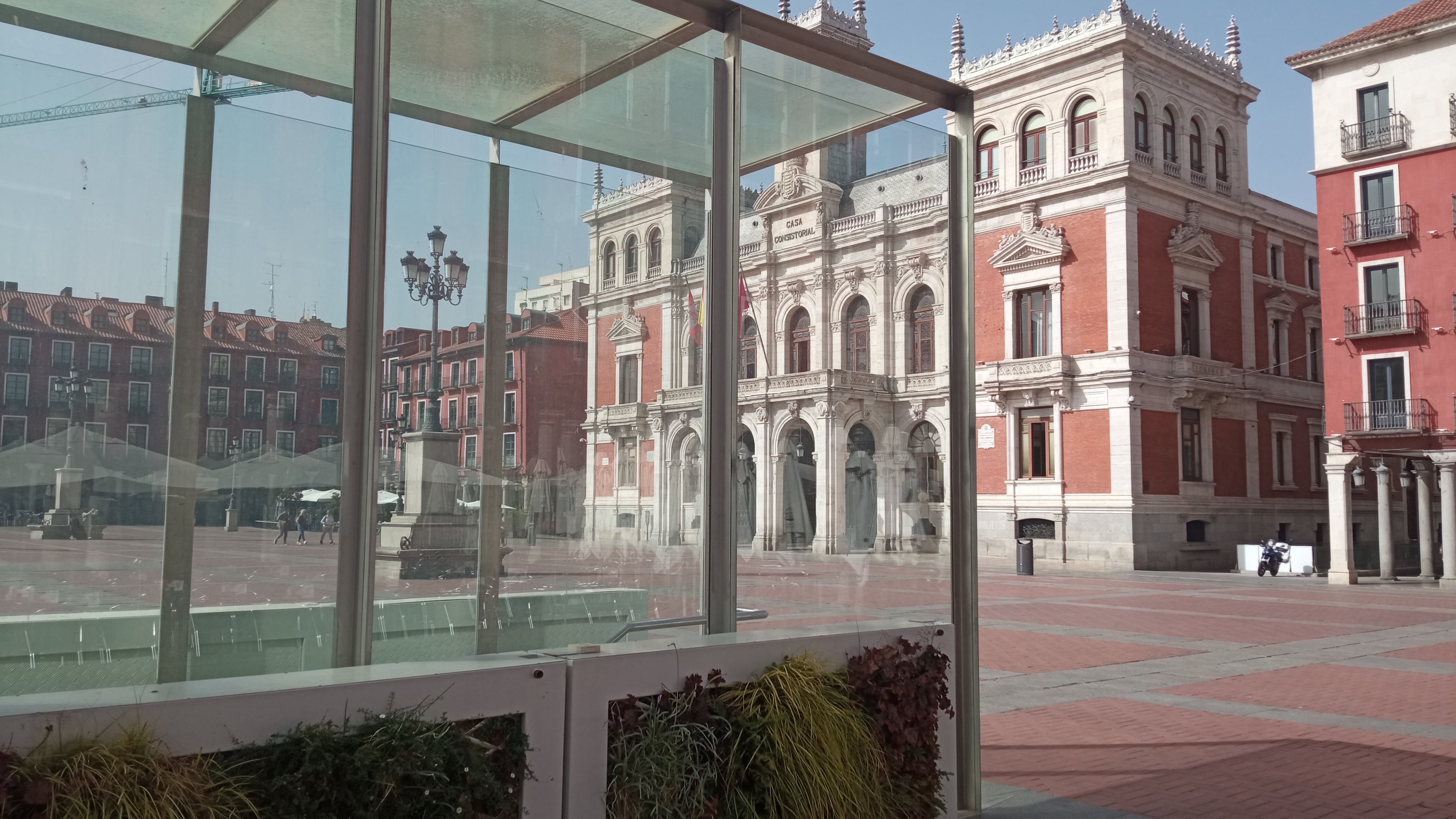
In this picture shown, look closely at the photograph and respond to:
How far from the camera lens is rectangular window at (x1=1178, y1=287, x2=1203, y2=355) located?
35062 mm

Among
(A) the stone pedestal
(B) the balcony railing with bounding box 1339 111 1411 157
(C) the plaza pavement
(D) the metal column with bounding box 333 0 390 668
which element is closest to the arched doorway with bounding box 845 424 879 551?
(C) the plaza pavement

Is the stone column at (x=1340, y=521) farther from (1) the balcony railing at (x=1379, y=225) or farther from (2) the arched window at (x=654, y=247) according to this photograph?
(2) the arched window at (x=654, y=247)

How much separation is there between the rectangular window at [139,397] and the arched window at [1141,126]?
3375 cm

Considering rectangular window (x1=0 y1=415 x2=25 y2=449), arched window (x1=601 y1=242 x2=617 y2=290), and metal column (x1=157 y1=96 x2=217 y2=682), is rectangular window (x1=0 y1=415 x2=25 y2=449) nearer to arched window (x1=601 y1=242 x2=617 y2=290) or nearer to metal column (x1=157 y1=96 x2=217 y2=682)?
metal column (x1=157 y1=96 x2=217 y2=682)

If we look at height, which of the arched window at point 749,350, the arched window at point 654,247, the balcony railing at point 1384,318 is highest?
the balcony railing at point 1384,318

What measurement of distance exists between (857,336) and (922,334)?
41 cm

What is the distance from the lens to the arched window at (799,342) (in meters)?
4.89

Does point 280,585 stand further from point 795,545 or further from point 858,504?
point 858,504

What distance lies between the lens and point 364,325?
3.84m

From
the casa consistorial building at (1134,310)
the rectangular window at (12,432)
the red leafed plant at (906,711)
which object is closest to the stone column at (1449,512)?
the casa consistorial building at (1134,310)

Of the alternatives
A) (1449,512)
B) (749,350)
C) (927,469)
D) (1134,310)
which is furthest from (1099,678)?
(1134,310)

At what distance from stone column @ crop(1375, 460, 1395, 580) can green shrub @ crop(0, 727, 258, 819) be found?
1194 inches

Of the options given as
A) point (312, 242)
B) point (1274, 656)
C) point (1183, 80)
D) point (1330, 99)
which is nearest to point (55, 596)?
point (312, 242)

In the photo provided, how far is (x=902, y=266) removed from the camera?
5348 millimetres
